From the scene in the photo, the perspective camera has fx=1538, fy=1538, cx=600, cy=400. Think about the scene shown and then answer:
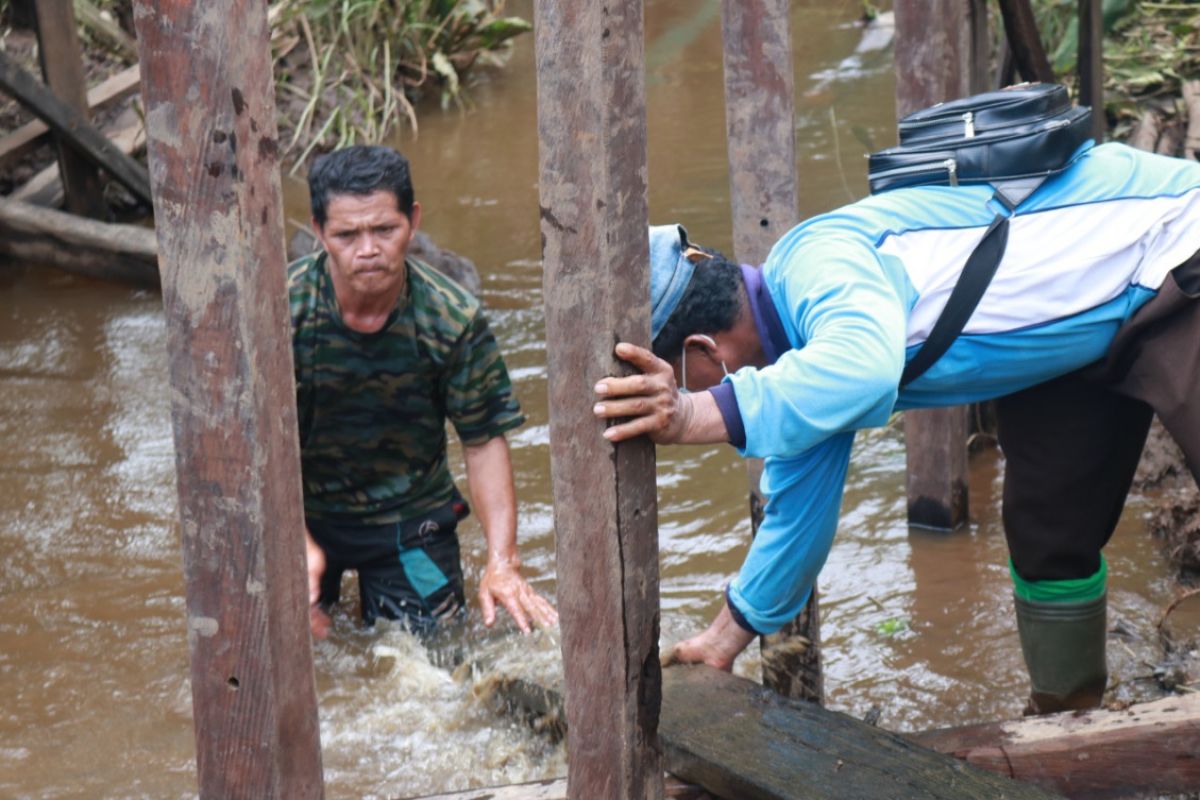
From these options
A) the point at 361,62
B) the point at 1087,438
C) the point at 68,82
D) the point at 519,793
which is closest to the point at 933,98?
the point at 1087,438

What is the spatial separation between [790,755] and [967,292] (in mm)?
987

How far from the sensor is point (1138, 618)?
424 centimetres

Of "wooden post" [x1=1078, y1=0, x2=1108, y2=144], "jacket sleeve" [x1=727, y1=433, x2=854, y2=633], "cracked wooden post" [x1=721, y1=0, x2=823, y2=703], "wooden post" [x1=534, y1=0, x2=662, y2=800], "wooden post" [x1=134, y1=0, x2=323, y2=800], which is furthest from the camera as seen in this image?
"wooden post" [x1=1078, y1=0, x2=1108, y2=144]

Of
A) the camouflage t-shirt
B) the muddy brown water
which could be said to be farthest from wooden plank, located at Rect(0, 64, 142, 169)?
the camouflage t-shirt

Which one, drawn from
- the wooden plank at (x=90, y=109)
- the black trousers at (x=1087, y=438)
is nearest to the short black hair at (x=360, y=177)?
the black trousers at (x=1087, y=438)

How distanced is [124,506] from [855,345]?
370cm

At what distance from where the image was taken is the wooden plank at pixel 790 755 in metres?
2.90

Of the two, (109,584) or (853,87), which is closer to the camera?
(109,584)

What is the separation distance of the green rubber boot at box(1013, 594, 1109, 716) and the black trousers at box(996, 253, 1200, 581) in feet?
0.27

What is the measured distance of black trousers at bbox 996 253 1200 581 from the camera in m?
2.88

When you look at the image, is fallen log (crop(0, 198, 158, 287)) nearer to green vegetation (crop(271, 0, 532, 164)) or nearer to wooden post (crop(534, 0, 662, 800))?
green vegetation (crop(271, 0, 532, 164))

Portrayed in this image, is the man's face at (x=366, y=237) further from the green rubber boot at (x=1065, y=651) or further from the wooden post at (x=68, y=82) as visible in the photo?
the wooden post at (x=68, y=82)

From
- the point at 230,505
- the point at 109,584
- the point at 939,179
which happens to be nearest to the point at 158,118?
the point at 230,505

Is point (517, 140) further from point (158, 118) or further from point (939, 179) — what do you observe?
→ point (158, 118)
